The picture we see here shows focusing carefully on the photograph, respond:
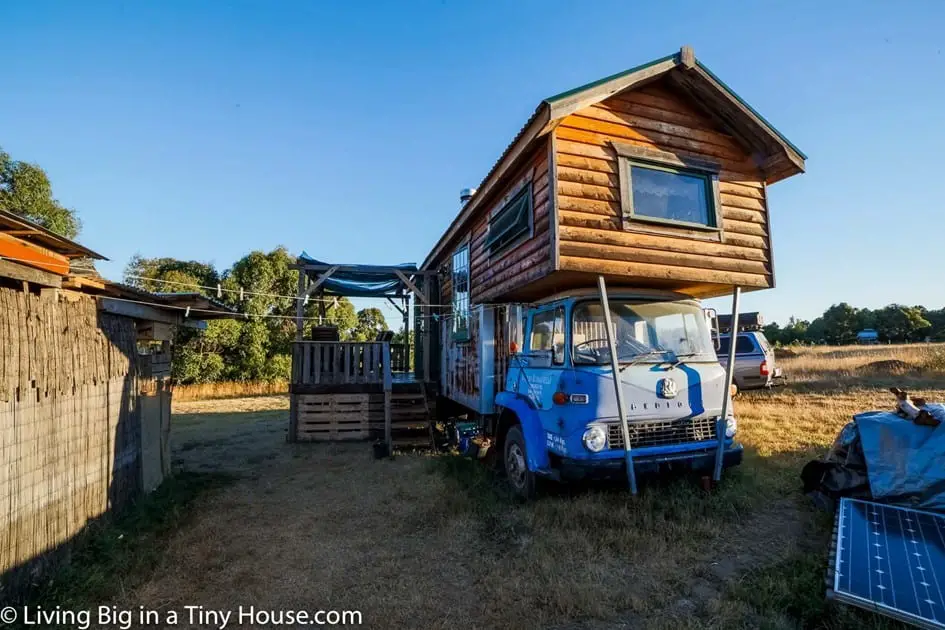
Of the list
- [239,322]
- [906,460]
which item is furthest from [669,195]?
[239,322]

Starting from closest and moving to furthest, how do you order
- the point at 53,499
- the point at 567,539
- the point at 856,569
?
the point at 856,569
the point at 53,499
the point at 567,539

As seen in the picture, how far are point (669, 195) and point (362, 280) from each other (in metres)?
8.58

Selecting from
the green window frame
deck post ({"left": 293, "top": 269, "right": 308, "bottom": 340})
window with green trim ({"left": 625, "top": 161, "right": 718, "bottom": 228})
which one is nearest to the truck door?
the green window frame

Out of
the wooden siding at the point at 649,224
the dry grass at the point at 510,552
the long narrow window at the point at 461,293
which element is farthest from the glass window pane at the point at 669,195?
the long narrow window at the point at 461,293

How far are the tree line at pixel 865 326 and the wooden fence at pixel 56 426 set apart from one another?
5977cm

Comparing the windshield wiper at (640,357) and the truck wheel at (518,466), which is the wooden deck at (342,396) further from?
the windshield wiper at (640,357)

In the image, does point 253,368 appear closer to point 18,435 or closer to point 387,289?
point 387,289

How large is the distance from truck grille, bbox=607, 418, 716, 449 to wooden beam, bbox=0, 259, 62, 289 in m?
5.71

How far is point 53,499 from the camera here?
13.4 ft

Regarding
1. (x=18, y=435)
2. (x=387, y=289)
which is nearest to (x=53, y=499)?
(x=18, y=435)

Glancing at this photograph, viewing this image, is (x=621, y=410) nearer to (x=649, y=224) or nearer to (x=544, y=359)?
(x=544, y=359)

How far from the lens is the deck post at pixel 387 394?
8.89 metres

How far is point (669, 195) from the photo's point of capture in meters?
6.28

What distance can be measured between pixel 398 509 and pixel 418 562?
5.00 feet
